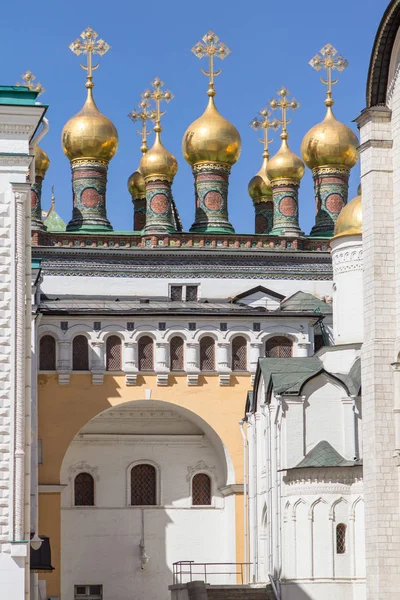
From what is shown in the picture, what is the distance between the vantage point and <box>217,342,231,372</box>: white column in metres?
36.3

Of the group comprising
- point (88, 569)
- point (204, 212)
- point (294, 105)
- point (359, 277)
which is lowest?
point (88, 569)

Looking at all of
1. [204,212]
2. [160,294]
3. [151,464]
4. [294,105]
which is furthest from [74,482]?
[294,105]

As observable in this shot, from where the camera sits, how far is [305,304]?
38.2m

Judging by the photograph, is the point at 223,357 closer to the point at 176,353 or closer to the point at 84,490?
the point at 176,353

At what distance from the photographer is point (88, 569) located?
121 ft

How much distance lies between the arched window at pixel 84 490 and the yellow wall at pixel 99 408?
177 cm

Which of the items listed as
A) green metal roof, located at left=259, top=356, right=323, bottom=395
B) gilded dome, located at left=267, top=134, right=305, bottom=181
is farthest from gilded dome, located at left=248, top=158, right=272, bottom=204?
green metal roof, located at left=259, top=356, right=323, bottom=395

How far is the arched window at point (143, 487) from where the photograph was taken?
37375 mm

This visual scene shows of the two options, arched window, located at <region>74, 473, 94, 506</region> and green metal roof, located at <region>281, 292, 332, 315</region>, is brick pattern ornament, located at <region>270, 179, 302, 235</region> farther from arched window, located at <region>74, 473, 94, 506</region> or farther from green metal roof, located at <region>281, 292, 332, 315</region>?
arched window, located at <region>74, 473, 94, 506</region>

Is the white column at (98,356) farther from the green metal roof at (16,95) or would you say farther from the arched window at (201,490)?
the green metal roof at (16,95)

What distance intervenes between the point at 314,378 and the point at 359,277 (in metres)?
3.18

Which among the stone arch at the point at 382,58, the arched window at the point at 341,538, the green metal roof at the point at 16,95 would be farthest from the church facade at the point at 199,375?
the green metal roof at the point at 16,95

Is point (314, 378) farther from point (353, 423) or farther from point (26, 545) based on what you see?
point (26, 545)

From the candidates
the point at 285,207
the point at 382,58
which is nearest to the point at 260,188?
the point at 285,207
